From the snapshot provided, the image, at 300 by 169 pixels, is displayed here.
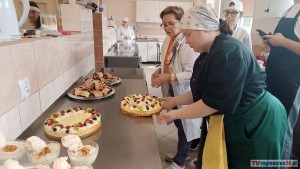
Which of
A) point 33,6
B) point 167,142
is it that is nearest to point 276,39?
point 167,142

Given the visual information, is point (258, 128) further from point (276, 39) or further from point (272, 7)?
point (272, 7)

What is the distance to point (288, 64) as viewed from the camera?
160cm

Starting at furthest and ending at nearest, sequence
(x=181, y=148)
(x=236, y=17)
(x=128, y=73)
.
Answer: (x=236, y=17) < (x=128, y=73) < (x=181, y=148)

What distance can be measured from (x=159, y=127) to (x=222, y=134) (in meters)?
1.69

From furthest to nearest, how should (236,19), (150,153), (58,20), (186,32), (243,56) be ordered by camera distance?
(236,19), (58,20), (186,32), (243,56), (150,153)

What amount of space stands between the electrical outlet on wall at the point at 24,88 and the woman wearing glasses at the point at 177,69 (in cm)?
95

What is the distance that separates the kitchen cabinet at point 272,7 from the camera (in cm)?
327

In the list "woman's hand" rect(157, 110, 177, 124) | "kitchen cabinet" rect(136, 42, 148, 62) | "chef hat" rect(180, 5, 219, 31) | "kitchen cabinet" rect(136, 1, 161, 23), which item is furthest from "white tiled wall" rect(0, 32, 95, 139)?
"kitchen cabinet" rect(136, 1, 161, 23)

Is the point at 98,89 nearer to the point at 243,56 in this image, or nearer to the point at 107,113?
the point at 107,113

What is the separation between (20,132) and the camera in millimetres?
943

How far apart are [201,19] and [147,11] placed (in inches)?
233

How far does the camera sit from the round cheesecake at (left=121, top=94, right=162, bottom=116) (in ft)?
3.83

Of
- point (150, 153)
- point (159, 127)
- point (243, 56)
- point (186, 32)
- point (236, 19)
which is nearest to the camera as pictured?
point (150, 153)

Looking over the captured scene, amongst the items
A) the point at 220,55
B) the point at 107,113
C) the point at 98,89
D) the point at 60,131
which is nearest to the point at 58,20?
the point at 98,89
